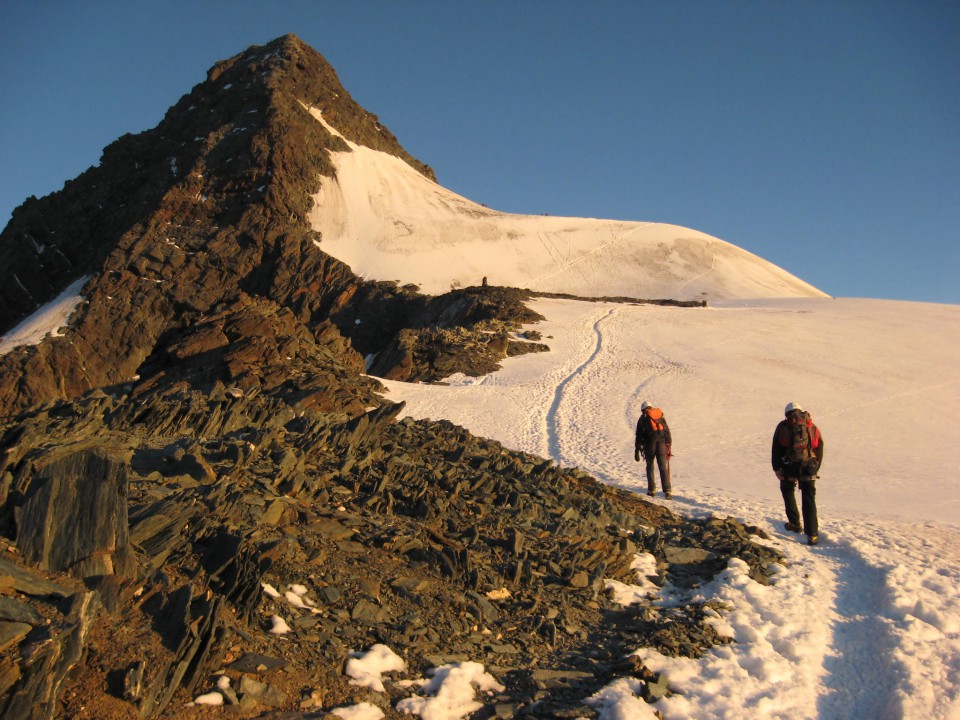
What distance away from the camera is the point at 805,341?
1304 inches

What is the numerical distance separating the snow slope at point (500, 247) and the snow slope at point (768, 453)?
480 inches

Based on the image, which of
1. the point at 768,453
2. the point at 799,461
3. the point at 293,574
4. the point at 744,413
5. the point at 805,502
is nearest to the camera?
the point at 293,574

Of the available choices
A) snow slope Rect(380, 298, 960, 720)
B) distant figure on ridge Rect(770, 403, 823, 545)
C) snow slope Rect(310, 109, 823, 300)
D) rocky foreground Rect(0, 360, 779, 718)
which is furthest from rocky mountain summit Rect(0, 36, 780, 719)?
snow slope Rect(310, 109, 823, 300)

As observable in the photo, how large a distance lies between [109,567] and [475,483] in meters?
5.74

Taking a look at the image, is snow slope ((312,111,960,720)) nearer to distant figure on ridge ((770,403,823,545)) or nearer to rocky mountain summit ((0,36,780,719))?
distant figure on ridge ((770,403,823,545))

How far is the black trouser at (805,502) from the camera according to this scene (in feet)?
34.0

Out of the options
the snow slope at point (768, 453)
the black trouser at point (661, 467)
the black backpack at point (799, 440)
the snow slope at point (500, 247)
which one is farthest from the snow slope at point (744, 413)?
the black backpack at point (799, 440)

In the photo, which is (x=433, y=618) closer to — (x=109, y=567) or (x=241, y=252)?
(x=109, y=567)

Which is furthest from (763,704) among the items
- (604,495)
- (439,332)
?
(439,332)

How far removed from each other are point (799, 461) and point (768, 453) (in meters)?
7.98

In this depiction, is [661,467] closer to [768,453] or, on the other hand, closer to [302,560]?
[768,453]

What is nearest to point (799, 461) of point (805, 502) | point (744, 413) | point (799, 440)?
point (799, 440)

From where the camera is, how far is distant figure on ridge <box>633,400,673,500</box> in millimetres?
13406

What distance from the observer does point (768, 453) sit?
18.1 meters
